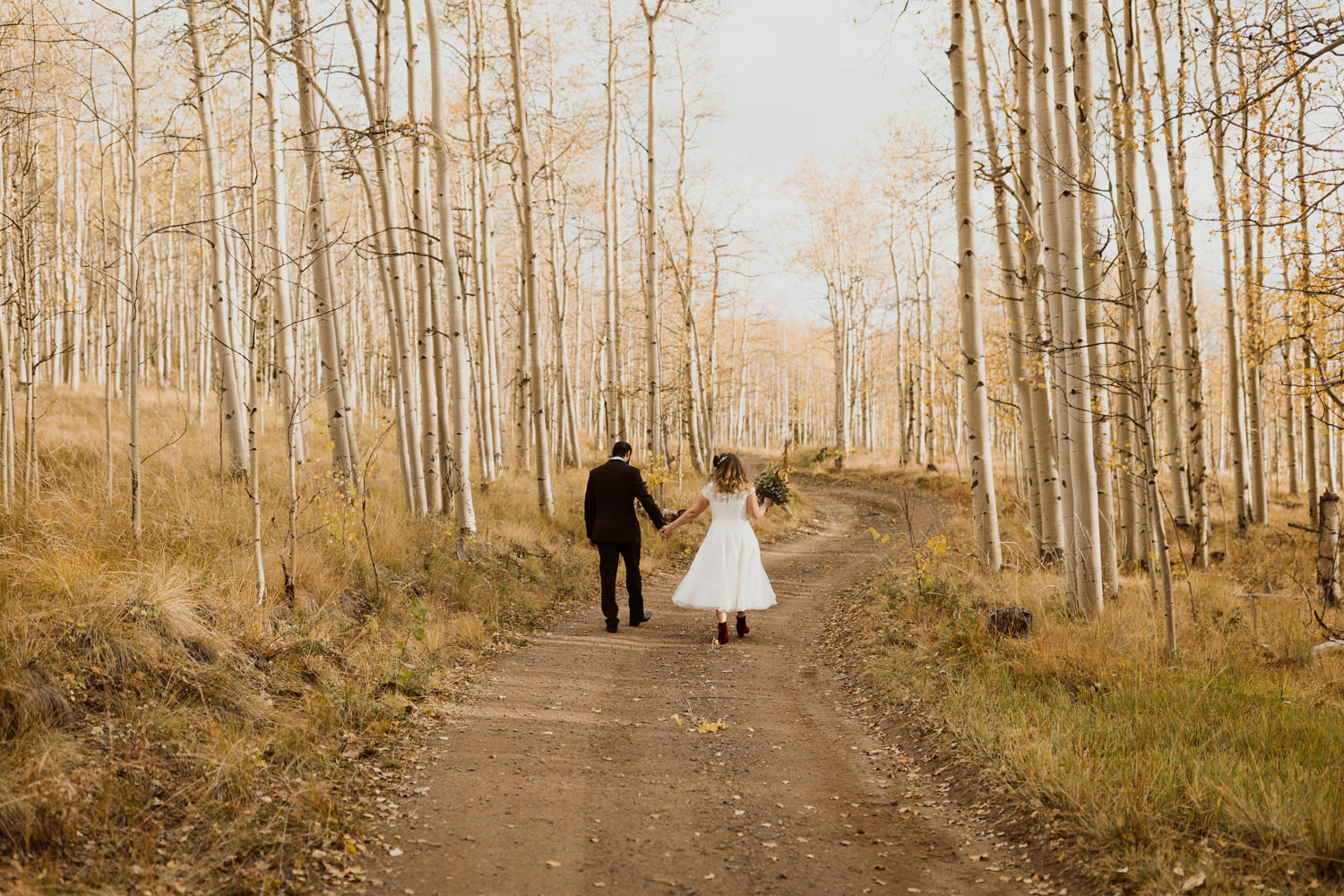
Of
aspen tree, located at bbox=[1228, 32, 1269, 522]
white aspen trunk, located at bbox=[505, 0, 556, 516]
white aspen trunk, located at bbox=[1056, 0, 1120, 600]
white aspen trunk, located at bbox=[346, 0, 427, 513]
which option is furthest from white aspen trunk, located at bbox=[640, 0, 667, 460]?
aspen tree, located at bbox=[1228, 32, 1269, 522]

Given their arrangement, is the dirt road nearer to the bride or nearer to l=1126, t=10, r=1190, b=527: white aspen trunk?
the bride

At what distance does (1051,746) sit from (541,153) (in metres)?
19.1

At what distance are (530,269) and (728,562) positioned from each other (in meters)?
6.36

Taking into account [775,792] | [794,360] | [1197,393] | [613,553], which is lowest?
[775,792]

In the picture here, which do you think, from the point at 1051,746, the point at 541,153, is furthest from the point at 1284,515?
the point at 541,153

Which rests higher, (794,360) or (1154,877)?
(794,360)

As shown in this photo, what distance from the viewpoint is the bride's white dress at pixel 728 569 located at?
7.74 meters

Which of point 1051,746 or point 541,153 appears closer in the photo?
point 1051,746

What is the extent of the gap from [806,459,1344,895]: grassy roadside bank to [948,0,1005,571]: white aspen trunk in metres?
0.75

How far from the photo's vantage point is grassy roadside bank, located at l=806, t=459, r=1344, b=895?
3.29 m

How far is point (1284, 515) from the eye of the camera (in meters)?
16.8

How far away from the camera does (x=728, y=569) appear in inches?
306

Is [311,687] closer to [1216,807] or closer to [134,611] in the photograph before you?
[134,611]

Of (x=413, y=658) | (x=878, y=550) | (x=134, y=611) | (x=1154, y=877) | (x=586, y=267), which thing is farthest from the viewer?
(x=586, y=267)
